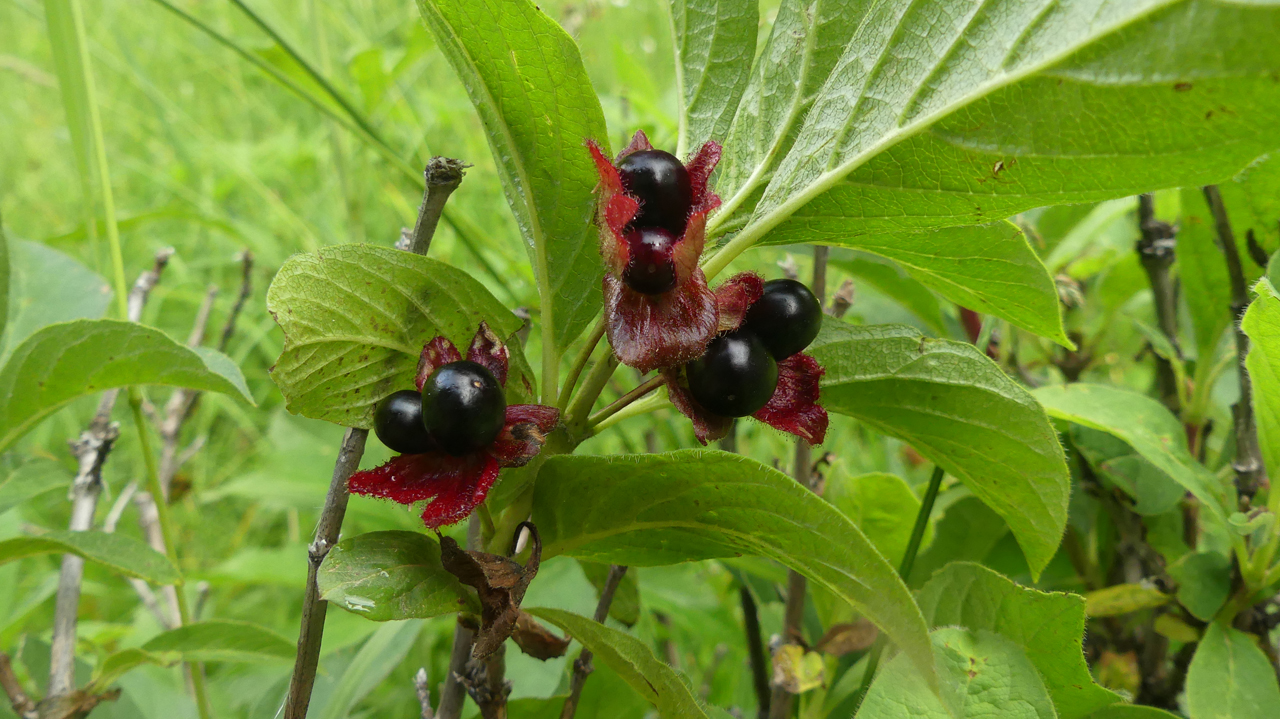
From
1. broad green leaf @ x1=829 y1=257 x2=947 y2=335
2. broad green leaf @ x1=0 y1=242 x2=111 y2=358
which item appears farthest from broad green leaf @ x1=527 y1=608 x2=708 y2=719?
broad green leaf @ x1=0 y1=242 x2=111 y2=358

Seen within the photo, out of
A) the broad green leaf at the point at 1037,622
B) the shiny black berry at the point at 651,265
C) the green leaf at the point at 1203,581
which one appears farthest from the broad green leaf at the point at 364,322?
the green leaf at the point at 1203,581

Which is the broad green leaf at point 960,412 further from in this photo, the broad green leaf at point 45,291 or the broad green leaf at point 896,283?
the broad green leaf at point 45,291

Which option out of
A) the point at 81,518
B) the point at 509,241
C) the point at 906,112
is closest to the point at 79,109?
the point at 81,518

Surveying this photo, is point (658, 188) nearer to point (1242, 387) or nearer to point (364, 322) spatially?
point (364, 322)

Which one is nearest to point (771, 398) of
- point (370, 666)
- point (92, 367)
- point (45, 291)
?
point (92, 367)

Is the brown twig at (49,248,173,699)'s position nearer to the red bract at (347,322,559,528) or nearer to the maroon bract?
the red bract at (347,322,559,528)

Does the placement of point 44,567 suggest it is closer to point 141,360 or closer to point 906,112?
point 141,360
